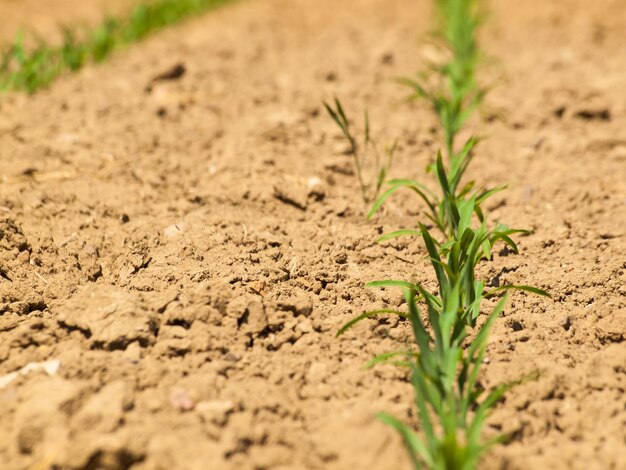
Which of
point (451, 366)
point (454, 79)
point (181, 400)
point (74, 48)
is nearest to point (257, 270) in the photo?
point (181, 400)

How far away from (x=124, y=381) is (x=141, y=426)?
142mm

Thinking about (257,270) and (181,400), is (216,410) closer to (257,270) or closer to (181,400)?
(181,400)

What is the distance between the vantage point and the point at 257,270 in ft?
6.11

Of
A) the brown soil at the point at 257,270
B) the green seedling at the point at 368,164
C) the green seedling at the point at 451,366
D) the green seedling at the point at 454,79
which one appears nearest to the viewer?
the green seedling at the point at 451,366

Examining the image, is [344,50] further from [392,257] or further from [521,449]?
[521,449]

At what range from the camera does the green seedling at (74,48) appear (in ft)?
10.5

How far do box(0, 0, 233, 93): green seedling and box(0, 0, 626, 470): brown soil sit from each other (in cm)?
15

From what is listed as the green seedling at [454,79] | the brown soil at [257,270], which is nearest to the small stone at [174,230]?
the brown soil at [257,270]

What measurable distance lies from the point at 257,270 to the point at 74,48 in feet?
7.64

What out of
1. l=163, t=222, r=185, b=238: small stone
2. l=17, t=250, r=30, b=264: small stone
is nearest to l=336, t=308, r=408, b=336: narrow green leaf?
l=163, t=222, r=185, b=238: small stone

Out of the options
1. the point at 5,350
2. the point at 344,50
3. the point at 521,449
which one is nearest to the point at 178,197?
the point at 5,350

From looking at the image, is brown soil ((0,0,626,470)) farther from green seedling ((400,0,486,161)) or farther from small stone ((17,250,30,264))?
green seedling ((400,0,486,161))

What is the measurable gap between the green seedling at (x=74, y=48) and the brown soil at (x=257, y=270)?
0.15 metres

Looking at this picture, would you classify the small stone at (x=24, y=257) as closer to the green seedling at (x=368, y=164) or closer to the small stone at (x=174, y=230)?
the small stone at (x=174, y=230)
